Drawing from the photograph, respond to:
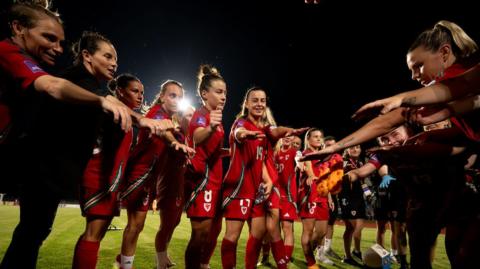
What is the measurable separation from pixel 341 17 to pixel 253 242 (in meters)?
18.4

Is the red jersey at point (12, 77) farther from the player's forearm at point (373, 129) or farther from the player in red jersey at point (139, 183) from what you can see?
the player's forearm at point (373, 129)

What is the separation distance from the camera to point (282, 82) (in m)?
32.8

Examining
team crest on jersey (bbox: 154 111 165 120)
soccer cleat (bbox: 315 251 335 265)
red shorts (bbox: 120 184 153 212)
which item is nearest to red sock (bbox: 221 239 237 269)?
red shorts (bbox: 120 184 153 212)

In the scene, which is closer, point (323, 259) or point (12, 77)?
point (12, 77)

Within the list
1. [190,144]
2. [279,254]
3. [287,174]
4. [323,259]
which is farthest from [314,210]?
[190,144]

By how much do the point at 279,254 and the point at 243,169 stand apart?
1.38 meters

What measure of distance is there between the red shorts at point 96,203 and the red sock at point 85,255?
0.26 metres

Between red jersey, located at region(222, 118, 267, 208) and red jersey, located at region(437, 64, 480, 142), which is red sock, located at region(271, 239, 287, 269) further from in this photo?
red jersey, located at region(437, 64, 480, 142)

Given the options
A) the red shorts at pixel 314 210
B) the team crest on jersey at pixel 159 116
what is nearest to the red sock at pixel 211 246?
the team crest on jersey at pixel 159 116

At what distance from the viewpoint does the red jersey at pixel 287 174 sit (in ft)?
18.9

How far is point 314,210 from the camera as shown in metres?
6.03

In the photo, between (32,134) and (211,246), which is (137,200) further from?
(32,134)

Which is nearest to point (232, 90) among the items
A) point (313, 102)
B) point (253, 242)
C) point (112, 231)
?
point (313, 102)

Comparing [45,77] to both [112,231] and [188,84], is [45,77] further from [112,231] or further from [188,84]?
[188,84]
